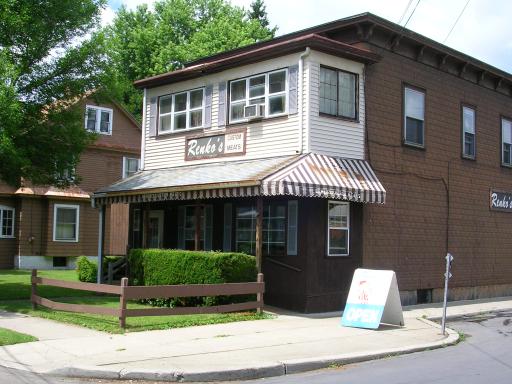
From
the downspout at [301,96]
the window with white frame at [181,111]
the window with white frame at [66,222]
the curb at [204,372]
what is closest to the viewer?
the curb at [204,372]

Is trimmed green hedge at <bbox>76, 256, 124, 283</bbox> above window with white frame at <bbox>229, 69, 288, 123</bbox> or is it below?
below

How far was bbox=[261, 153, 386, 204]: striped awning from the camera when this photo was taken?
14.0 meters

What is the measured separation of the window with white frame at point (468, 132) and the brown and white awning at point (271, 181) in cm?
578

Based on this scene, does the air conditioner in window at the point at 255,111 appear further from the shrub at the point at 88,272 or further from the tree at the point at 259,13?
the tree at the point at 259,13

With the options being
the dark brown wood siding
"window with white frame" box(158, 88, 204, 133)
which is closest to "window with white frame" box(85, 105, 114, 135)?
the dark brown wood siding

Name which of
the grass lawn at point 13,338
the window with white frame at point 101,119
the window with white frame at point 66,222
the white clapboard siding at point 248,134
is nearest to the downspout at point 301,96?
the white clapboard siding at point 248,134

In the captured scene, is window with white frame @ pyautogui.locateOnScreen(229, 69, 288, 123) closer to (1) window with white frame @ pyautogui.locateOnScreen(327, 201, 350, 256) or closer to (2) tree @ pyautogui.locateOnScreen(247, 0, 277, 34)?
(1) window with white frame @ pyautogui.locateOnScreen(327, 201, 350, 256)

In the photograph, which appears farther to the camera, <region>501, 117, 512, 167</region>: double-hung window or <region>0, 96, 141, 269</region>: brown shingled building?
<region>0, 96, 141, 269</region>: brown shingled building

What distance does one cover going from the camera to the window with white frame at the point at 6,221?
30.0 metres

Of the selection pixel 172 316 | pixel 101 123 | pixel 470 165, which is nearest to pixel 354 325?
pixel 172 316

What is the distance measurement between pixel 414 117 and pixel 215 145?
5987 millimetres

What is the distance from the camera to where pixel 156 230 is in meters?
21.0

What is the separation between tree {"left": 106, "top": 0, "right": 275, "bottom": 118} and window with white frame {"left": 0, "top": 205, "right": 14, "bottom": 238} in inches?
552

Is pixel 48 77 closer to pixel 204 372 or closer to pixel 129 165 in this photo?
pixel 204 372
